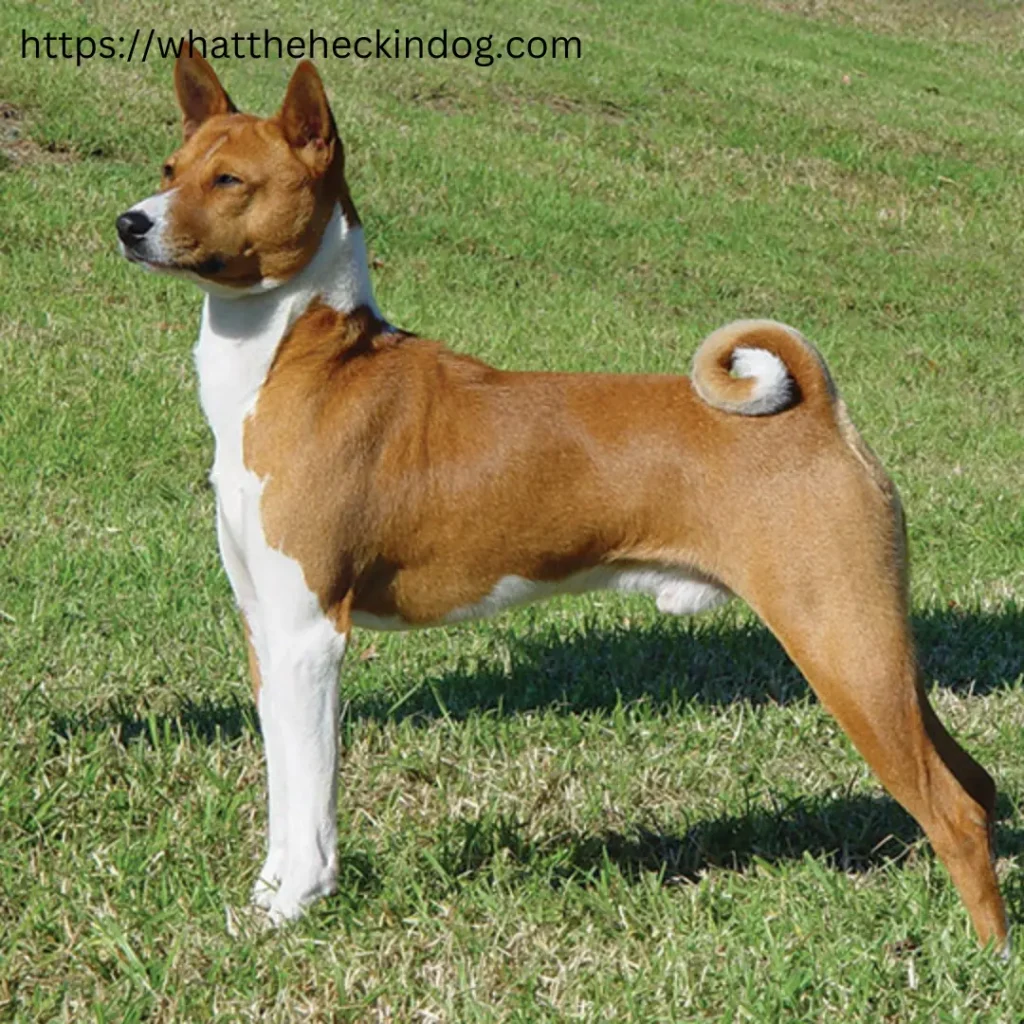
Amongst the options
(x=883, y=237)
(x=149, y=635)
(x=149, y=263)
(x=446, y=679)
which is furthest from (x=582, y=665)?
(x=883, y=237)

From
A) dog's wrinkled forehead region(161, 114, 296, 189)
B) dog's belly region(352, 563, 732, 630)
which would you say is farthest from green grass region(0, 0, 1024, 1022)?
dog's wrinkled forehead region(161, 114, 296, 189)

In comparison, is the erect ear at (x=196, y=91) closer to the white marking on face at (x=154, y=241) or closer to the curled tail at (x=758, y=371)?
the white marking on face at (x=154, y=241)

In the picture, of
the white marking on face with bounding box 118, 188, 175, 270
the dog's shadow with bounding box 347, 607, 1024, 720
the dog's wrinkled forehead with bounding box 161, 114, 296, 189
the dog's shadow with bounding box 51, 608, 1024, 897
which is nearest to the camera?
the white marking on face with bounding box 118, 188, 175, 270

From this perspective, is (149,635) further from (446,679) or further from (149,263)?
(149,263)

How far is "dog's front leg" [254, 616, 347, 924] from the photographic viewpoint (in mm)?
3691

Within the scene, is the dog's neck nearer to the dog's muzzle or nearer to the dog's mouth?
the dog's mouth

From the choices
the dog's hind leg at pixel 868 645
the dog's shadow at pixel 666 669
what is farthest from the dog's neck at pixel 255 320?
the dog's shadow at pixel 666 669

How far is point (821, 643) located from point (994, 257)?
11.2 m

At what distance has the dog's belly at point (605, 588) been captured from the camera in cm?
384

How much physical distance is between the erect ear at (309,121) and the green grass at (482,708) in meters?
1.65

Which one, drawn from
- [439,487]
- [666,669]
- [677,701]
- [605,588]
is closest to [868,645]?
[605,588]

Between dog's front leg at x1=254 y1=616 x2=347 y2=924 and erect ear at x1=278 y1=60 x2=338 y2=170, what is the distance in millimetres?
1050

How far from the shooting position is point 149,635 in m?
5.46

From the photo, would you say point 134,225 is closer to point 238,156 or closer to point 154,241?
point 154,241
